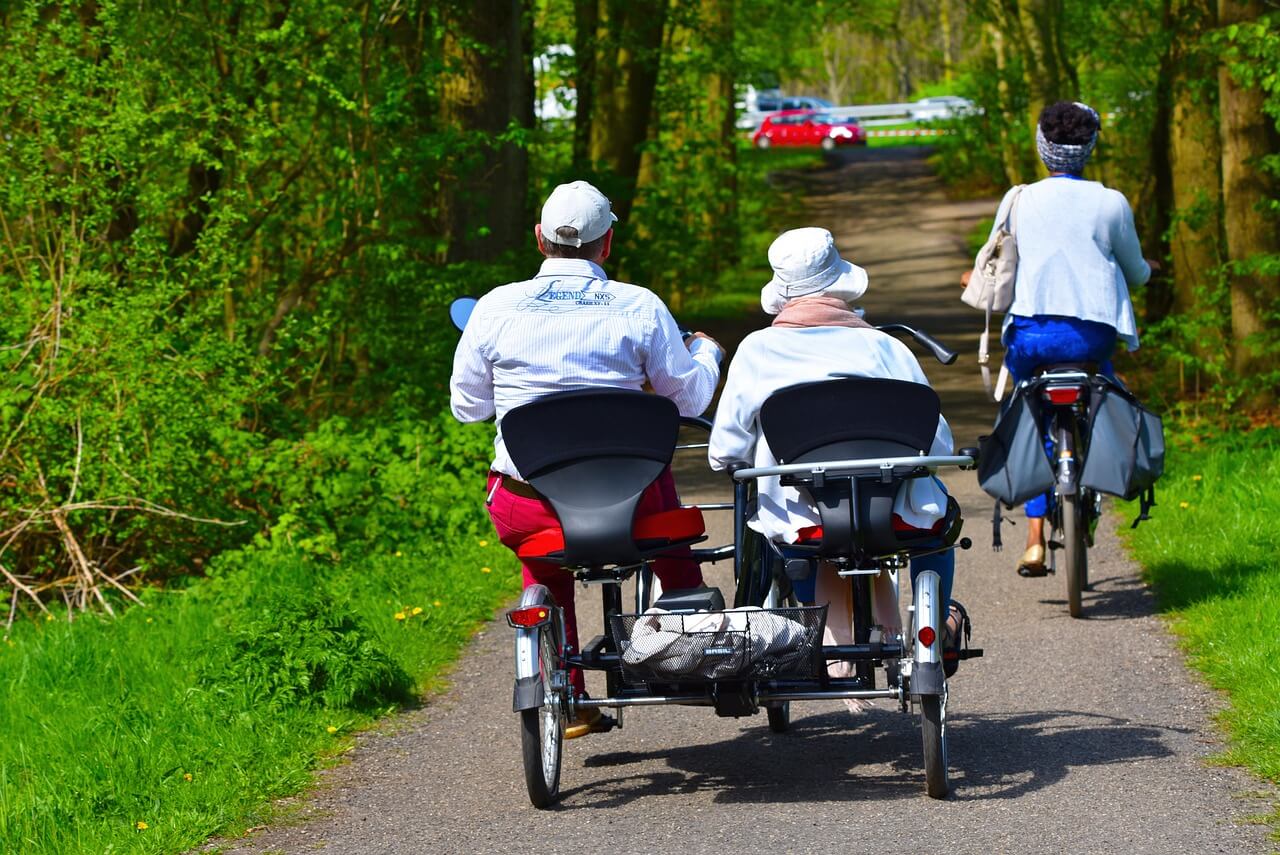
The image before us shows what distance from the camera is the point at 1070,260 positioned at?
7812 millimetres

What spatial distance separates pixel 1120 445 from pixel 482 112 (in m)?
6.66

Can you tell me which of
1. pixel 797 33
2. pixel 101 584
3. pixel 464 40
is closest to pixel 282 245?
pixel 464 40

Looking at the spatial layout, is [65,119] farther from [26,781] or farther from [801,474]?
[801,474]

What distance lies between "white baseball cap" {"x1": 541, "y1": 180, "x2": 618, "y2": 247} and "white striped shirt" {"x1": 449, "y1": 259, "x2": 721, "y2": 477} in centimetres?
8

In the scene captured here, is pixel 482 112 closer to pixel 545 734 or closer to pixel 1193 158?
pixel 1193 158


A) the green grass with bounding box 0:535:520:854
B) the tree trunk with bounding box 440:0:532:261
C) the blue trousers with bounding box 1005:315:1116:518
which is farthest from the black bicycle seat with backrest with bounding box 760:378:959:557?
the tree trunk with bounding box 440:0:532:261

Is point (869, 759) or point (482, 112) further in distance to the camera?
point (482, 112)

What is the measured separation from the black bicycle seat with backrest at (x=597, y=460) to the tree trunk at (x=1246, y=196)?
27.4 ft

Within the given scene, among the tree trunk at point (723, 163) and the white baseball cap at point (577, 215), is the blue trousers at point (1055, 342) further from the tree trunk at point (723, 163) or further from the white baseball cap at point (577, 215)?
the tree trunk at point (723, 163)

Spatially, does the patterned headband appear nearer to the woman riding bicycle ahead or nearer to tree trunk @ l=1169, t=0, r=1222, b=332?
the woman riding bicycle ahead

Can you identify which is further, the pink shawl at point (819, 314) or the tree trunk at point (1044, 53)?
the tree trunk at point (1044, 53)

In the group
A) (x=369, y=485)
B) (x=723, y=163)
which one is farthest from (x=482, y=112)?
(x=723, y=163)

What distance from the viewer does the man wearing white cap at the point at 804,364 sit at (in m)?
5.47

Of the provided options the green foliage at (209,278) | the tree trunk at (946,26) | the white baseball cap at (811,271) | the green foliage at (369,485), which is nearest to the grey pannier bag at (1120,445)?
the white baseball cap at (811,271)
